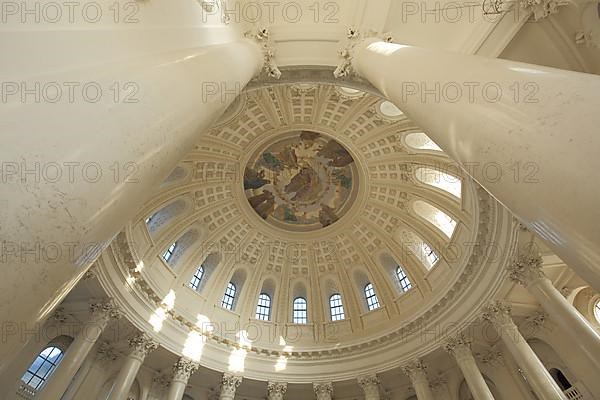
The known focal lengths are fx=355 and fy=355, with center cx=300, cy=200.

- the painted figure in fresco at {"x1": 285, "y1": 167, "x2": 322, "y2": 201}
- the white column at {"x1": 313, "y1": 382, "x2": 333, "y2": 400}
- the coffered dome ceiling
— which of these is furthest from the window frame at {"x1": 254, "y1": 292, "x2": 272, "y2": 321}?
the painted figure in fresco at {"x1": 285, "y1": 167, "x2": 322, "y2": 201}

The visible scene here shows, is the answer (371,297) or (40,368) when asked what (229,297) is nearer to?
(371,297)

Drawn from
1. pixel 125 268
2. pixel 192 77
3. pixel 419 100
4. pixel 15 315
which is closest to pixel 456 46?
pixel 419 100

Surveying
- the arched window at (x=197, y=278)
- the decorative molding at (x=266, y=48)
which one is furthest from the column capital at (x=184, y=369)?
the decorative molding at (x=266, y=48)

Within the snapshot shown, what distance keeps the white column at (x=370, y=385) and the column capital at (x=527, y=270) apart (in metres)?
7.11

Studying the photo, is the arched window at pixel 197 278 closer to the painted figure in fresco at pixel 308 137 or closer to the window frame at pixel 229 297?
the window frame at pixel 229 297

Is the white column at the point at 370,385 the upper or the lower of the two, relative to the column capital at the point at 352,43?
lower

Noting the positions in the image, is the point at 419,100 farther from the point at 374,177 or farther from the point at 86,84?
the point at 374,177

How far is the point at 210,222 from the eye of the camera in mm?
18375

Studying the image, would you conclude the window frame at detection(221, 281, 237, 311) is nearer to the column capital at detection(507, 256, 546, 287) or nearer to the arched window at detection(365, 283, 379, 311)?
the arched window at detection(365, 283, 379, 311)

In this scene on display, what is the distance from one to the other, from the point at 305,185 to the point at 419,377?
10276 mm

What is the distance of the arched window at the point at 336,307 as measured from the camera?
18453 millimetres

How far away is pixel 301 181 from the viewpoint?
1900cm

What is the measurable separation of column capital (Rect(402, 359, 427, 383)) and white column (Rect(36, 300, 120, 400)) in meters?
11.0

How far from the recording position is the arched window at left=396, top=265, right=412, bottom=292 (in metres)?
17.2
